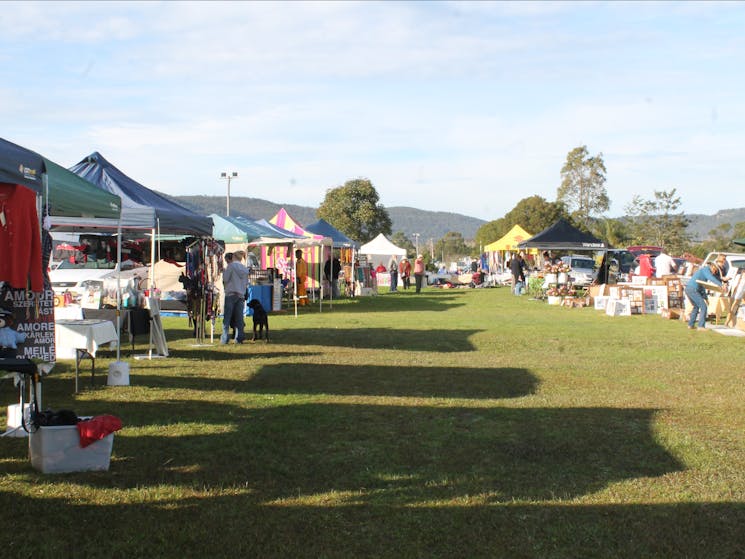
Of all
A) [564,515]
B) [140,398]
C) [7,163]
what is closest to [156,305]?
[140,398]

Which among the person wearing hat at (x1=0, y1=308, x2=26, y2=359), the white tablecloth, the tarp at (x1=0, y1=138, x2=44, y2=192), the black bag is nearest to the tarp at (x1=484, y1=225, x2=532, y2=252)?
the white tablecloth

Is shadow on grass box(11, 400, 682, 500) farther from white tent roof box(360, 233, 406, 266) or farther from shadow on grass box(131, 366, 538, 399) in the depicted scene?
white tent roof box(360, 233, 406, 266)

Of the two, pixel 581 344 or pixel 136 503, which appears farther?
pixel 581 344

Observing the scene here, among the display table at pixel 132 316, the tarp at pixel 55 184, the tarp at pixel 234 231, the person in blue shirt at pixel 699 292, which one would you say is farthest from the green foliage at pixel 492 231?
the tarp at pixel 55 184

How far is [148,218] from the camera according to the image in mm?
11367

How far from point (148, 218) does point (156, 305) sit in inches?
54.9

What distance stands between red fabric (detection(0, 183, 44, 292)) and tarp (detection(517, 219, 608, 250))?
24.0m

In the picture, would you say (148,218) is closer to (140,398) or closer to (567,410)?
(140,398)

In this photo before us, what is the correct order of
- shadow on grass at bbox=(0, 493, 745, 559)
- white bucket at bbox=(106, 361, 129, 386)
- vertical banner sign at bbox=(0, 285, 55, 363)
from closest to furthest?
shadow on grass at bbox=(0, 493, 745, 559) → vertical banner sign at bbox=(0, 285, 55, 363) → white bucket at bbox=(106, 361, 129, 386)

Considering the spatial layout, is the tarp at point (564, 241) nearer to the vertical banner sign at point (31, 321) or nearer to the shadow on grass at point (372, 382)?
the shadow on grass at point (372, 382)

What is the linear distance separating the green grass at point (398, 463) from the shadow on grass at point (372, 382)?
1.9 inches

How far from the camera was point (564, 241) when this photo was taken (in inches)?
1146

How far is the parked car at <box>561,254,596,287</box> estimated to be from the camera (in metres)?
35.9

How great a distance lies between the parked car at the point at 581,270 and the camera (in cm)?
3589
